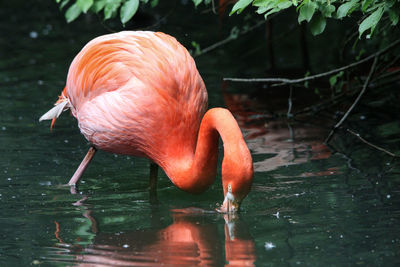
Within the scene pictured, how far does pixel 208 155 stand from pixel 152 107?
1.86 ft

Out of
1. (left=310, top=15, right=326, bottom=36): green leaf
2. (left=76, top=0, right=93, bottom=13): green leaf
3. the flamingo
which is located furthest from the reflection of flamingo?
(left=76, top=0, right=93, bottom=13): green leaf

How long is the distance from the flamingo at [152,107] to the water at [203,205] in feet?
1.00

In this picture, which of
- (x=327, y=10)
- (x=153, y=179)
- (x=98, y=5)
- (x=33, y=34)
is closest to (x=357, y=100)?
(x=327, y=10)

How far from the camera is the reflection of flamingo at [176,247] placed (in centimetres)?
411

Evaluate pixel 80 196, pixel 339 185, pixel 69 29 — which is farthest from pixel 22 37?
pixel 339 185

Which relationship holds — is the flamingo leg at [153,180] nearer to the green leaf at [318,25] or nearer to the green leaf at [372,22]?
the green leaf at [318,25]

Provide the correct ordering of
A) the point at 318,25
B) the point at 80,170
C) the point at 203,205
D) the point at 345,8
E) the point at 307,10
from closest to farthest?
the point at 307,10, the point at 345,8, the point at 318,25, the point at 203,205, the point at 80,170

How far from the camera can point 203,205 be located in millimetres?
5191

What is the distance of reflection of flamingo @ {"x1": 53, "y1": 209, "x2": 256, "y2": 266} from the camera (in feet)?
13.5

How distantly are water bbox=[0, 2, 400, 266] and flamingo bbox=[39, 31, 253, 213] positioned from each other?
30 centimetres

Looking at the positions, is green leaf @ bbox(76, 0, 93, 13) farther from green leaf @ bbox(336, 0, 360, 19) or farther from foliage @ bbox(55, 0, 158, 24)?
green leaf @ bbox(336, 0, 360, 19)

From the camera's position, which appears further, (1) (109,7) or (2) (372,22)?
(1) (109,7)

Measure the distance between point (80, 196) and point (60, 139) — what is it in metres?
1.54

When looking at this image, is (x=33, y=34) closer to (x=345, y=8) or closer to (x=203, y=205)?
(x=203, y=205)
